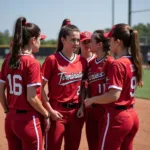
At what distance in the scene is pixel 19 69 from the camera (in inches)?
111

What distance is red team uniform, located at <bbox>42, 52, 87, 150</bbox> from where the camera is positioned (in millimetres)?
3354

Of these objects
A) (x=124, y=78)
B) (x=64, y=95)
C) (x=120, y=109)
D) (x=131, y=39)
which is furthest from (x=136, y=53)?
(x=64, y=95)

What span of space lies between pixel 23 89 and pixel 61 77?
61 cm

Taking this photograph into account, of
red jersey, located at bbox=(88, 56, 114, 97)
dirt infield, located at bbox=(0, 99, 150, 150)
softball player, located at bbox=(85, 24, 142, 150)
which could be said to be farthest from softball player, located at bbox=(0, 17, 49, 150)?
dirt infield, located at bbox=(0, 99, 150, 150)

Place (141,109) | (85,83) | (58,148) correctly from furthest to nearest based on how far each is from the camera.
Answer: (141,109)
(85,83)
(58,148)

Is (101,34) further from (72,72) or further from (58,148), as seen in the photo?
(58,148)

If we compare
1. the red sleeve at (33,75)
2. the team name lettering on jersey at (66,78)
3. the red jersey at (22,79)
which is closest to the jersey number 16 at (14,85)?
the red jersey at (22,79)

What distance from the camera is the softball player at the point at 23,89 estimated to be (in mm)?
2820

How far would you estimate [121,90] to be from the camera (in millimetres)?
2891

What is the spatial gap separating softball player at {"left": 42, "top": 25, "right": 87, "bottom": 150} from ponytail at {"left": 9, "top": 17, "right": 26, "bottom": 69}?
0.54 m

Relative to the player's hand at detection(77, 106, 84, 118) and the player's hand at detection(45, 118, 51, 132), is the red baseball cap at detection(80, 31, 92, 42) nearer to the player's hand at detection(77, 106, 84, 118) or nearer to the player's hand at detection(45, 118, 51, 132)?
the player's hand at detection(77, 106, 84, 118)

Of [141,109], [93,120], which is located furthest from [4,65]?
[141,109]

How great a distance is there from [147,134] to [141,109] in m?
2.11

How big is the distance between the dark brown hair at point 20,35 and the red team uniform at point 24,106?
6 centimetres
